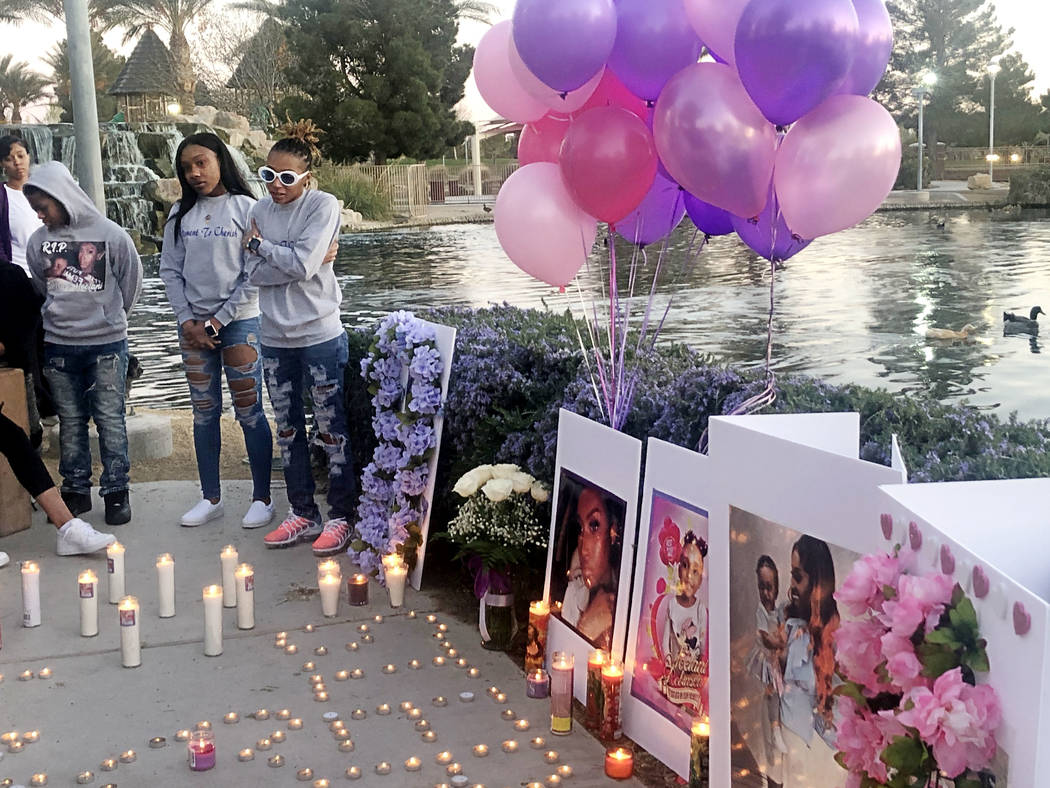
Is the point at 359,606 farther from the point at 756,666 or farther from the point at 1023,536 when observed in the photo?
the point at 1023,536

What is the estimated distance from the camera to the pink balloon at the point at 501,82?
317cm

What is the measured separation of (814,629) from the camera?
2121 mm

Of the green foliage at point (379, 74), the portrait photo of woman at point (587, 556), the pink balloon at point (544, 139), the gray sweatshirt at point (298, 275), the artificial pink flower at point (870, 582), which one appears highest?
the green foliage at point (379, 74)

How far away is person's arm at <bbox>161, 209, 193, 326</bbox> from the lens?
15.3ft

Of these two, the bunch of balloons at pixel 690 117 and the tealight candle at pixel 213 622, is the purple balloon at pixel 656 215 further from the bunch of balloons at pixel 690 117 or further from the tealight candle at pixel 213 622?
the tealight candle at pixel 213 622

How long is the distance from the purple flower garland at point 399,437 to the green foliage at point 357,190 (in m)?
12.6

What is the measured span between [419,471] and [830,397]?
5.75 feet

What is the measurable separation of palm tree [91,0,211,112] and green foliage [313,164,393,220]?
17.7m

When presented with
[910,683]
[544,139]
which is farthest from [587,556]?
[910,683]

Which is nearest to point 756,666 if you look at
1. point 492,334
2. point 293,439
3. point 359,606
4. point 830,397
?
point 830,397

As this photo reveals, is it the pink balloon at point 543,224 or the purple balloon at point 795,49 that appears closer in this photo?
the purple balloon at point 795,49

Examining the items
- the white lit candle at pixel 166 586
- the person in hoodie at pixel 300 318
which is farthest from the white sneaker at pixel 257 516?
the white lit candle at pixel 166 586

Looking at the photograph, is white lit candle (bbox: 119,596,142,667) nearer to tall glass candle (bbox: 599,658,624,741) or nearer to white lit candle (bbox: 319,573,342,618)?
white lit candle (bbox: 319,573,342,618)

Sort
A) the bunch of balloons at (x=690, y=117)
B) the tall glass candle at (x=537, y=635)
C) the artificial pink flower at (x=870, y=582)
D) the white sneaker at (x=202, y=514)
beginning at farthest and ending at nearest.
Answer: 1. the white sneaker at (x=202, y=514)
2. the tall glass candle at (x=537, y=635)
3. the bunch of balloons at (x=690, y=117)
4. the artificial pink flower at (x=870, y=582)
